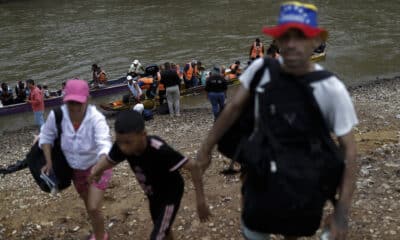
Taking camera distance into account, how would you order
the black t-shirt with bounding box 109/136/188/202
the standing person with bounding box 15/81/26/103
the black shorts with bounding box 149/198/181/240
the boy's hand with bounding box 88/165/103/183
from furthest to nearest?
1. the standing person with bounding box 15/81/26/103
2. the boy's hand with bounding box 88/165/103/183
3. the black shorts with bounding box 149/198/181/240
4. the black t-shirt with bounding box 109/136/188/202

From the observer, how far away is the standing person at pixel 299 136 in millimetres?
2447

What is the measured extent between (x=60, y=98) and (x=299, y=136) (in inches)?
624

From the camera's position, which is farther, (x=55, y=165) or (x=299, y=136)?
(x=55, y=165)

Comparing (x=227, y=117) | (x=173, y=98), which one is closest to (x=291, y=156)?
(x=227, y=117)

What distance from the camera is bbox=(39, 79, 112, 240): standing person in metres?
4.20

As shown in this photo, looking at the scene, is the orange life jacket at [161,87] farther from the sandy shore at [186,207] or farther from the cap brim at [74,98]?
the cap brim at [74,98]

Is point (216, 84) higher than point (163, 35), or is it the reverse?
point (216, 84)

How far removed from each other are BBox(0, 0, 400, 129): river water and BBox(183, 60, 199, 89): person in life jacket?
5442mm

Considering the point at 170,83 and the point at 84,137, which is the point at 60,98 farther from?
the point at 84,137

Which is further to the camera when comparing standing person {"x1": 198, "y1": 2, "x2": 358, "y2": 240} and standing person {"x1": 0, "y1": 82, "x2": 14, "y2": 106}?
standing person {"x1": 0, "y1": 82, "x2": 14, "y2": 106}

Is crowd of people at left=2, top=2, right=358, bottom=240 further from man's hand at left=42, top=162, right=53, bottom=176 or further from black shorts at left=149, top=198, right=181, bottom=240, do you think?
man's hand at left=42, top=162, right=53, bottom=176

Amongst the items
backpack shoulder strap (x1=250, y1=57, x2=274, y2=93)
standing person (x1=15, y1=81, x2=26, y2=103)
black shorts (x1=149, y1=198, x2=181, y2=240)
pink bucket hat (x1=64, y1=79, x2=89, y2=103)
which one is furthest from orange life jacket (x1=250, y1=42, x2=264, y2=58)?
backpack shoulder strap (x1=250, y1=57, x2=274, y2=93)

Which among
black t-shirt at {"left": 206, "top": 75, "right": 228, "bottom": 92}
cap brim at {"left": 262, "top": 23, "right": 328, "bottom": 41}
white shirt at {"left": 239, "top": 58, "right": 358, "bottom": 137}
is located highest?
cap brim at {"left": 262, "top": 23, "right": 328, "bottom": 41}

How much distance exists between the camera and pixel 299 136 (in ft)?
8.14
